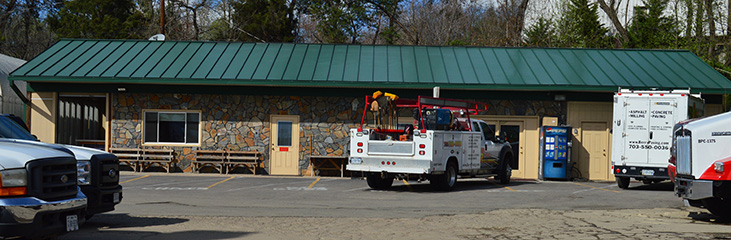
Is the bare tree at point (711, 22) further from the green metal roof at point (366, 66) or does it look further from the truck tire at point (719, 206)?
the truck tire at point (719, 206)

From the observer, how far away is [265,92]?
78.8 ft

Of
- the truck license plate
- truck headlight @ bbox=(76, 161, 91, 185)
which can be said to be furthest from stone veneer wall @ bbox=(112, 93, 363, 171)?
the truck license plate

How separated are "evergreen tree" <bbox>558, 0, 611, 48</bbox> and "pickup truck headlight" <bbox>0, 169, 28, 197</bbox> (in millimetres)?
35283

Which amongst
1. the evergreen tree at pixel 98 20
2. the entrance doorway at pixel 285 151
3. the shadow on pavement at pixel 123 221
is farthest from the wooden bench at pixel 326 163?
the evergreen tree at pixel 98 20

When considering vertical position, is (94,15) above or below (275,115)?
above

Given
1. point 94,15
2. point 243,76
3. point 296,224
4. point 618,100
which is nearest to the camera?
point 296,224

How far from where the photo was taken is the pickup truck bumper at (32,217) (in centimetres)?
693

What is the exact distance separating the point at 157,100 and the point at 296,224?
14.6 metres

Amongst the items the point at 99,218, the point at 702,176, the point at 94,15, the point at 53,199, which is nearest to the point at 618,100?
the point at 702,176

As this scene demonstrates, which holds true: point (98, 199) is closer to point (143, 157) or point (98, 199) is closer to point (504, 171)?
point (504, 171)

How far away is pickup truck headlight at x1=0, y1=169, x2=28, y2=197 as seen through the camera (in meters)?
7.02

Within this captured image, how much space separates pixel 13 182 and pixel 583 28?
3589 centimetres

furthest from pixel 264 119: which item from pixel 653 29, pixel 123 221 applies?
pixel 653 29

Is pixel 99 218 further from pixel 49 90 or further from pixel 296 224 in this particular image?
pixel 49 90
